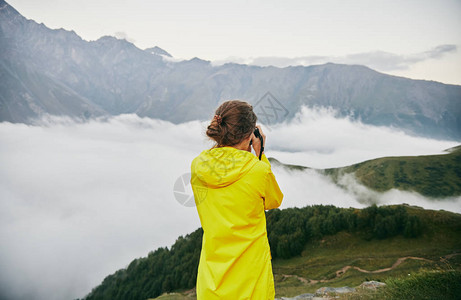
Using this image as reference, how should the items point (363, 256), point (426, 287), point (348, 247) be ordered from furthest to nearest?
point (348, 247)
point (363, 256)
point (426, 287)

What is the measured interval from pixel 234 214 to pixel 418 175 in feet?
617

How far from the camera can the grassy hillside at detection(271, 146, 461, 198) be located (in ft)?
455

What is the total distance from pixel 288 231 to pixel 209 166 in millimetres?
68388

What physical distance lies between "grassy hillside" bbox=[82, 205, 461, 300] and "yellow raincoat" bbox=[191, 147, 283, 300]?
29.5 m

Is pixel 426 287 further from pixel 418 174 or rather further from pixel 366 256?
pixel 418 174

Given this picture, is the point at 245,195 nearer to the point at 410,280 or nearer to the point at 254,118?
the point at 254,118

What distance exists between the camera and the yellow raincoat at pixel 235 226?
279 centimetres

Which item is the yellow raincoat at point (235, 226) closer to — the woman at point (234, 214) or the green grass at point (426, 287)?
the woman at point (234, 214)

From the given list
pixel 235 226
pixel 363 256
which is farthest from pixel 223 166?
pixel 363 256

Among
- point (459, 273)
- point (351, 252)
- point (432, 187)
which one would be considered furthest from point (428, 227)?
point (432, 187)

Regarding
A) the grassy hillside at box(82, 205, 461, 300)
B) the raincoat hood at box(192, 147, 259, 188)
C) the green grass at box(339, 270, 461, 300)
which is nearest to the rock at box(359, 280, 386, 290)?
the green grass at box(339, 270, 461, 300)

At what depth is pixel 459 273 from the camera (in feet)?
27.5

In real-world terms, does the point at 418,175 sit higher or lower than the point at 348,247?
higher

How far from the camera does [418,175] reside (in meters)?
148
